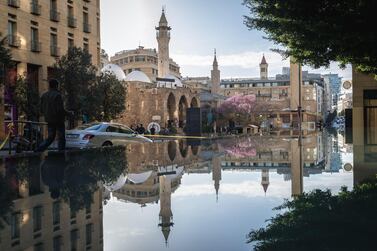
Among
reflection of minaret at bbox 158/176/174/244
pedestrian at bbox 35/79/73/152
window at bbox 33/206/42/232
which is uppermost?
pedestrian at bbox 35/79/73/152

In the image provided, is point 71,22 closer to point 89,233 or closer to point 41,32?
point 41,32

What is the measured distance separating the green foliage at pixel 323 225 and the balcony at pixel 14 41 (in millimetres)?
29688

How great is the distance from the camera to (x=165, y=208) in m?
5.27

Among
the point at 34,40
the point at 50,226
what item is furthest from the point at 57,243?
the point at 34,40

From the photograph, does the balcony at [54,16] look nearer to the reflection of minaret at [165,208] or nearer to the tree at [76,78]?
the tree at [76,78]

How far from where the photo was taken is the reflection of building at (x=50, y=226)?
3576mm

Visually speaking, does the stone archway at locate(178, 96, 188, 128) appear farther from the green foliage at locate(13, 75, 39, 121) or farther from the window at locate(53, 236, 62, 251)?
the window at locate(53, 236, 62, 251)

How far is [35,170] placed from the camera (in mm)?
9281

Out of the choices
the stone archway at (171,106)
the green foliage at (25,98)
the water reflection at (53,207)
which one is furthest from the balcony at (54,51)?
the stone archway at (171,106)

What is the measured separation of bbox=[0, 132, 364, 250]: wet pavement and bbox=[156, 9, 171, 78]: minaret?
7775 cm

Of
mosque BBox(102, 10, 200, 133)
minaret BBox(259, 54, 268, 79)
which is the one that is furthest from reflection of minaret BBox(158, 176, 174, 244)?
minaret BBox(259, 54, 268, 79)

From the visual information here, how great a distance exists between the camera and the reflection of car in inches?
648

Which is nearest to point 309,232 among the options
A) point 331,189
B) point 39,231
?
point 39,231

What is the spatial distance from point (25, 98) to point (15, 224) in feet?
83.6
